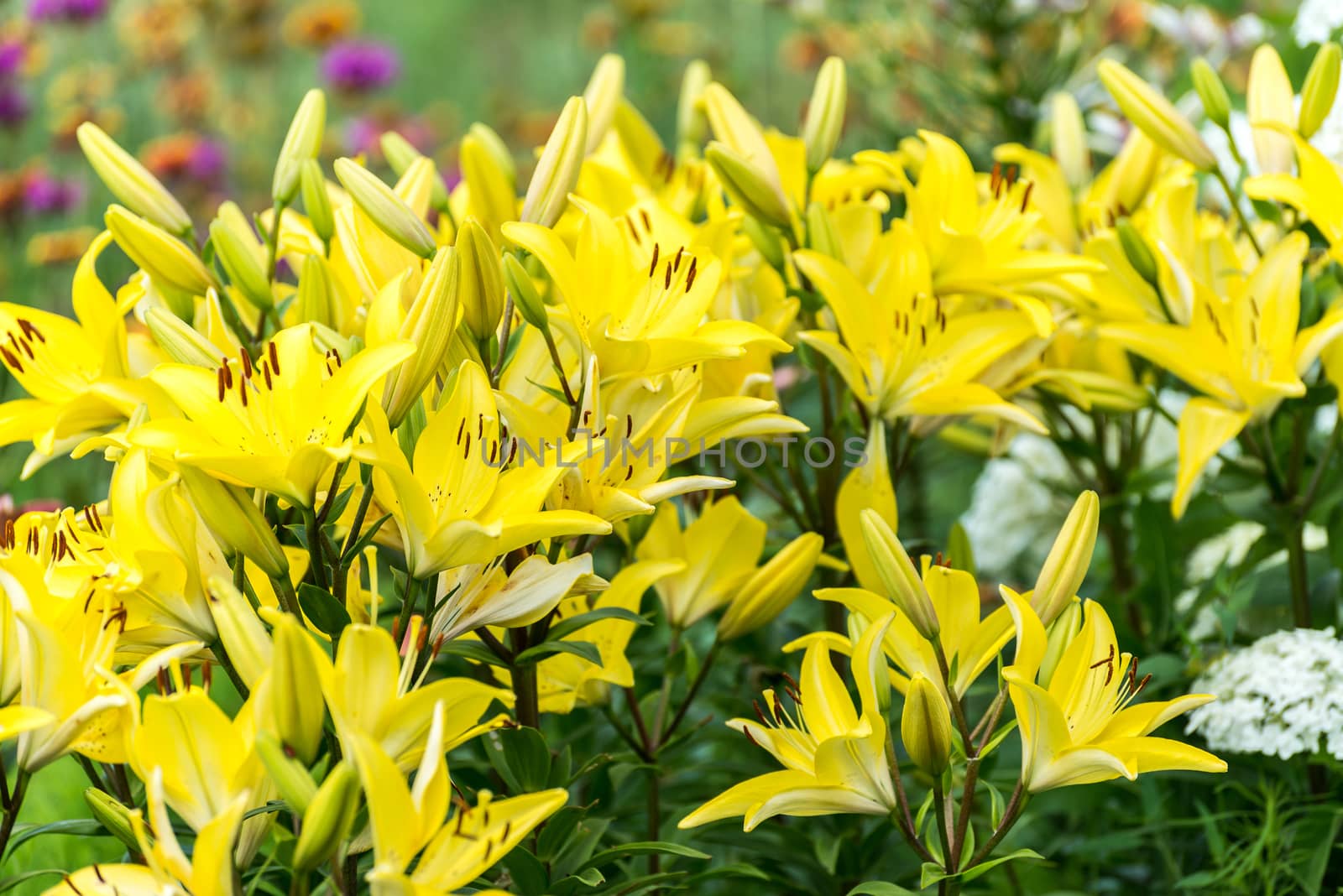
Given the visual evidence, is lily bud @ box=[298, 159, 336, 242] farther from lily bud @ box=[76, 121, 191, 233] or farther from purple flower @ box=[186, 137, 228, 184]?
purple flower @ box=[186, 137, 228, 184]

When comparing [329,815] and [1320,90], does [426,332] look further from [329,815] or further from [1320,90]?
[1320,90]

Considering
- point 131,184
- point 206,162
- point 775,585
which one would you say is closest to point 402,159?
point 131,184

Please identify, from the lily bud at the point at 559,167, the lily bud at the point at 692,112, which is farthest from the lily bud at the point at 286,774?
the lily bud at the point at 692,112

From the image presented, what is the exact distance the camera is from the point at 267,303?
0.73 meters

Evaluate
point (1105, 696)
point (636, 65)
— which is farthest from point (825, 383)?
point (636, 65)

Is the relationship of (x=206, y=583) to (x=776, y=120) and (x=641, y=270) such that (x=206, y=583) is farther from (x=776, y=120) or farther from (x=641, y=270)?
(x=776, y=120)

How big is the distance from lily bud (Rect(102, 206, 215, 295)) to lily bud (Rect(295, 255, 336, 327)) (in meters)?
0.07

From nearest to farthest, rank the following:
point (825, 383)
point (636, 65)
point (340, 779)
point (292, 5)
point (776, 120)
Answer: point (340, 779) → point (825, 383) → point (776, 120) → point (636, 65) → point (292, 5)

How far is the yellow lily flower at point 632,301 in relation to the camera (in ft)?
2.16

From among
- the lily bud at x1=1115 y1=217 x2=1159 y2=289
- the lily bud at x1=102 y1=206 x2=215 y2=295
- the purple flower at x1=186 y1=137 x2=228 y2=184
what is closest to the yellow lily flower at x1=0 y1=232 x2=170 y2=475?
the lily bud at x1=102 y1=206 x2=215 y2=295

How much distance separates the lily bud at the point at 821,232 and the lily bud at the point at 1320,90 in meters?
0.32

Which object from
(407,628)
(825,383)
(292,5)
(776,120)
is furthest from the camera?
(292,5)

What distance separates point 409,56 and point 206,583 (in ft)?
11.1

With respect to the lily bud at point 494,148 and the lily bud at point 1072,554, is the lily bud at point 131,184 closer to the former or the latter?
the lily bud at point 494,148
